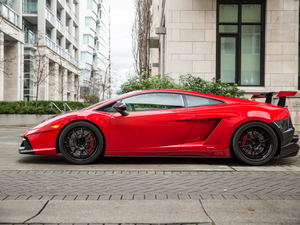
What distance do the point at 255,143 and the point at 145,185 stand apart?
219cm

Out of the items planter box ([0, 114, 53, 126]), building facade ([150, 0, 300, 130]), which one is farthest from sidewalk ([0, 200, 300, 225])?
planter box ([0, 114, 53, 126])

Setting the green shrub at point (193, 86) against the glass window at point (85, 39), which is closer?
the green shrub at point (193, 86)

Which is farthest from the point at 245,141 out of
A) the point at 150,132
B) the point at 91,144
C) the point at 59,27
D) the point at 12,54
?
the point at 59,27

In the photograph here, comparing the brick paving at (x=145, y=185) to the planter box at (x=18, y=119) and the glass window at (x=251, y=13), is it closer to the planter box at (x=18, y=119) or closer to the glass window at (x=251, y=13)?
the glass window at (x=251, y=13)

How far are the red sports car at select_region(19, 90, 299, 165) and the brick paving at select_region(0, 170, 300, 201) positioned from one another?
1.94ft

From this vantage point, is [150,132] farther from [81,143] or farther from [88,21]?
[88,21]

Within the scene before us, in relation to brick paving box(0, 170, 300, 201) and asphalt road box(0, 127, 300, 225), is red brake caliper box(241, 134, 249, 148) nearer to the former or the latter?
asphalt road box(0, 127, 300, 225)

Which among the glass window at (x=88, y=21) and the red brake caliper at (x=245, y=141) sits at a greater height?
the glass window at (x=88, y=21)

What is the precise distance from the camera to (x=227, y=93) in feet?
33.6

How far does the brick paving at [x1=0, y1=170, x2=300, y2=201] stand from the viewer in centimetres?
372

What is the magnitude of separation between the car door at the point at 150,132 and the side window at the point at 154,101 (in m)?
0.13

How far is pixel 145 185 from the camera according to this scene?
423 cm

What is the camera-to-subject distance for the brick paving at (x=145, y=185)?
12.2 feet

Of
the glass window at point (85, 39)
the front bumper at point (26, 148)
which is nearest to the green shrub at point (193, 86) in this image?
the front bumper at point (26, 148)
